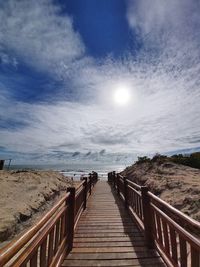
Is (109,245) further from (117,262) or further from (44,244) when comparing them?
(44,244)

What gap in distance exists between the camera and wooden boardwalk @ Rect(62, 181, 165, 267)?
12.0ft

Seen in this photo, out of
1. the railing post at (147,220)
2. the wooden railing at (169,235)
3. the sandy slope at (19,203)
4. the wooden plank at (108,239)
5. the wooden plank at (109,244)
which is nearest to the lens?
the wooden railing at (169,235)

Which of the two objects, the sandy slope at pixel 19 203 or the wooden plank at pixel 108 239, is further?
the sandy slope at pixel 19 203

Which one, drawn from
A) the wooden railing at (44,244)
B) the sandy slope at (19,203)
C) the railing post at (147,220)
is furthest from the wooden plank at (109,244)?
the sandy slope at (19,203)

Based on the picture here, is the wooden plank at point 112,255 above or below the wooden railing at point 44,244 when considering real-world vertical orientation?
below

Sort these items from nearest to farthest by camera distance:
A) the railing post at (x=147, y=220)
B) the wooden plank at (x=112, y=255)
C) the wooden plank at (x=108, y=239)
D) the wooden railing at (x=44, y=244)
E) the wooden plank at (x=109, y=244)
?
the wooden railing at (x=44, y=244) → the wooden plank at (x=112, y=255) → the railing post at (x=147, y=220) → the wooden plank at (x=109, y=244) → the wooden plank at (x=108, y=239)

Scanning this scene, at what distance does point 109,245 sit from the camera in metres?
4.41

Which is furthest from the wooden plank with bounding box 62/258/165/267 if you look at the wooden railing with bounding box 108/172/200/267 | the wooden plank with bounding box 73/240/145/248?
the wooden plank with bounding box 73/240/145/248

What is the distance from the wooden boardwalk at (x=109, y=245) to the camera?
12.0ft

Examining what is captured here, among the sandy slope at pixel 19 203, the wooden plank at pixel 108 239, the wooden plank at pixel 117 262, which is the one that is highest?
the sandy slope at pixel 19 203

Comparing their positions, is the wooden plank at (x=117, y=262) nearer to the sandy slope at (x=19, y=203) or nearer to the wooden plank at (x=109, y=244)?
the wooden plank at (x=109, y=244)

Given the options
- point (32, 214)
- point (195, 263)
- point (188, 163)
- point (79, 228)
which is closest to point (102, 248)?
point (79, 228)

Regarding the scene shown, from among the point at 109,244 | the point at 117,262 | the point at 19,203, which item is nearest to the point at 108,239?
the point at 109,244

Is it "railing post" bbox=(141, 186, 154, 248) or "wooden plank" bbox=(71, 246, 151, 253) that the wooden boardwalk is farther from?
"railing post" bbox=(141, 186, 154, 248)
